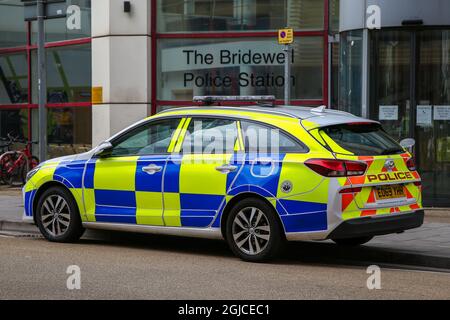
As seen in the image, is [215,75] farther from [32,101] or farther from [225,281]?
[225,281]

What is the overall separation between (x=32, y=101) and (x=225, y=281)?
41.4ft

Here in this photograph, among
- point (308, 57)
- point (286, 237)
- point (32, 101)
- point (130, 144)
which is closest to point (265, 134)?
point (286, 237)

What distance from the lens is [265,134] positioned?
8797mm

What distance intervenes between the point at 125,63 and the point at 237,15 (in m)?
2.30

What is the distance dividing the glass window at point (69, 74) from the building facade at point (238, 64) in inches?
1.0

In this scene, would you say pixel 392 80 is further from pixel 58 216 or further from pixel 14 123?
pixel 14 123

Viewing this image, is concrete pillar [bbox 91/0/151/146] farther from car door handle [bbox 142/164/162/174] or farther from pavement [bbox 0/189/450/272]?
car door handle [bbox 142/164/162/174]

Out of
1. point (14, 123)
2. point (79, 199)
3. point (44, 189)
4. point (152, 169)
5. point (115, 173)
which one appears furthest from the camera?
point (14, 123)

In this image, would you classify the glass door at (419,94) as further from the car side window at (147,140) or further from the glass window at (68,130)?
the glass window at (68,130)

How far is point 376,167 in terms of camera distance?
8.38 m

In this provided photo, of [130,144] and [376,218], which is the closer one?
[376,218]

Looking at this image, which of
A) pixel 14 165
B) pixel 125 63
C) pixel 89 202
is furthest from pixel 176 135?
pixel 14 165

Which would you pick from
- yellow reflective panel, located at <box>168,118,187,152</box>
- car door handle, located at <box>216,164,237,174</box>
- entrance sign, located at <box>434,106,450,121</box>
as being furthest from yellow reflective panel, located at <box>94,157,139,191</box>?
entrance sign, located at <box>434,106,450,121</box>

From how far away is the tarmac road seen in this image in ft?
22.5
